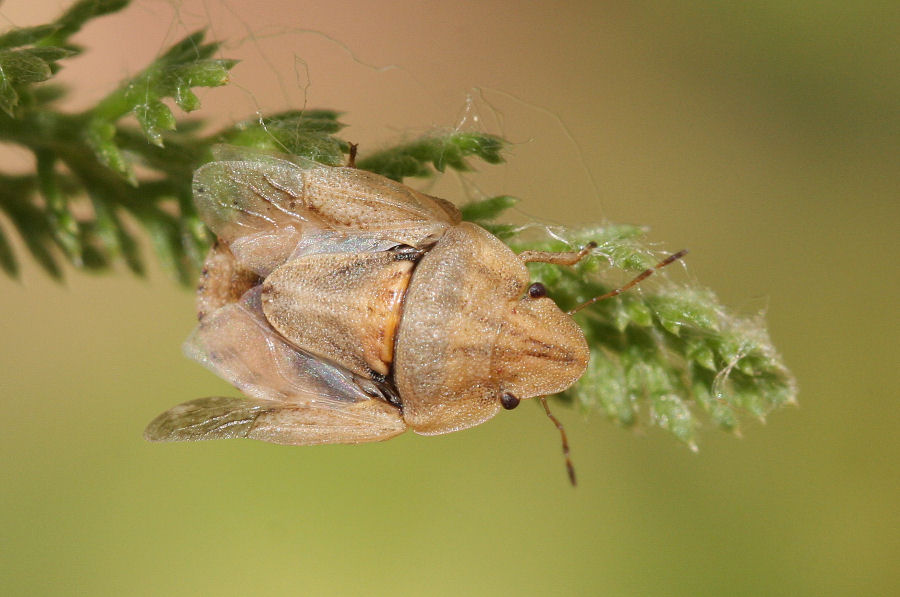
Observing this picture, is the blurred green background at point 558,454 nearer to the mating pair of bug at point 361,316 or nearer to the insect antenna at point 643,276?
the mating pair of bug at point 361,316

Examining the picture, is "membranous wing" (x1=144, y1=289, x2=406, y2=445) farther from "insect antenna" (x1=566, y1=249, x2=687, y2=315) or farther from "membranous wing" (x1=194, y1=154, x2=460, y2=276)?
"insect antenna" (x1=566, y1=249, x2=687, y2=315)

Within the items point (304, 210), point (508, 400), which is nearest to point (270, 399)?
point (304, 210)

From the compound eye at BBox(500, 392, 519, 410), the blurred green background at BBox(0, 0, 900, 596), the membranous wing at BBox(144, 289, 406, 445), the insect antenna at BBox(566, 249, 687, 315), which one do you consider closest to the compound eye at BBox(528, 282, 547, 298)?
the insect antenna at BBox(566, 249, 687, 315)

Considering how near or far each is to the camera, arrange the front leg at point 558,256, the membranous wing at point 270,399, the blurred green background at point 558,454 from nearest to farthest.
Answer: the front leg at point 558,256 < the membranous wing at point 270,399 < the blurred green background at point 558,454

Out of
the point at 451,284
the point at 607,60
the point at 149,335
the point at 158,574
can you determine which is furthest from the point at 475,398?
the point at 607,60

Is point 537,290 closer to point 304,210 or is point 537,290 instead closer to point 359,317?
point 359,317

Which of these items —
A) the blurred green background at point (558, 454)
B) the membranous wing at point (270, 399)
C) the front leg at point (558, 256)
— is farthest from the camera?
the blurred green background at point (558, 454)

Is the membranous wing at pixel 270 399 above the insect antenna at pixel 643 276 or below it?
below

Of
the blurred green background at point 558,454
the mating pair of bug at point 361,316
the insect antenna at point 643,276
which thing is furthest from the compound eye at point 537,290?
the blurred green background at point 558,454
